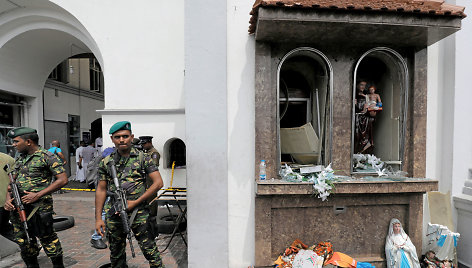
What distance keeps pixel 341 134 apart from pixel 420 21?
1.81 m

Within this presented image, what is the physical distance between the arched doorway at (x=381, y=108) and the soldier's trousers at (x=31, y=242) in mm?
4639

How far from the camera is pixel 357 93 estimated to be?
4.08 meters

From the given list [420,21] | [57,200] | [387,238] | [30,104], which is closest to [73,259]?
[57,200]

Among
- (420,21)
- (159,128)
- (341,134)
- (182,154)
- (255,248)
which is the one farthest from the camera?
(182,154)

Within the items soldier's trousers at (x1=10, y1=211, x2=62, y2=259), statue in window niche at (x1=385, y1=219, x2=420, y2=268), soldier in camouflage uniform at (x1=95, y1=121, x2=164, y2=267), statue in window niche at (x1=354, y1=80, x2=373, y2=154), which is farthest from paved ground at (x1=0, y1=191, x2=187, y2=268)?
statue in window niche at (x1=354, y1=80, x2=373, y2=154)

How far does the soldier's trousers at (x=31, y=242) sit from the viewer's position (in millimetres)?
3246

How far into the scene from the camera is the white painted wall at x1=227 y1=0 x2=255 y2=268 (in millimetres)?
3471

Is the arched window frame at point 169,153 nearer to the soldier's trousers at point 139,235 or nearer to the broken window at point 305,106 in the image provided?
the broken window at point 305,106

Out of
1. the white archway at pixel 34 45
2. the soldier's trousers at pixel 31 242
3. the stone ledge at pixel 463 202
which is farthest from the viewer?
the white archway at pixel 34 45

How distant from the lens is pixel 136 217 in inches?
116

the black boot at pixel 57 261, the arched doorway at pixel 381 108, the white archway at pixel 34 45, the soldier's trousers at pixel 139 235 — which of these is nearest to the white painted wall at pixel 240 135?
the soldier's trousers at pixel 139 235

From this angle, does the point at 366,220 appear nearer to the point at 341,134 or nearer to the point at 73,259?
the point at 341,134

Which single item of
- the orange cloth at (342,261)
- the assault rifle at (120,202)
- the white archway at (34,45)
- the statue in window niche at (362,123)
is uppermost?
the white archway at (34,45)

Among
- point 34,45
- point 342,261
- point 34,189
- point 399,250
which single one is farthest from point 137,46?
point 399,250
